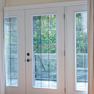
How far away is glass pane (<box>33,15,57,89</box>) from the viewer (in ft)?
7.80

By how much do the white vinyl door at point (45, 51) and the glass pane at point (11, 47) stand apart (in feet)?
0.97

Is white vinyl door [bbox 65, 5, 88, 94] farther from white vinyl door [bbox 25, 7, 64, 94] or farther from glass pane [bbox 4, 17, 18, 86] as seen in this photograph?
glass pane [bbox 4, 17, 18, 86]

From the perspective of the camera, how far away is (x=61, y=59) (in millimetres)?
2350

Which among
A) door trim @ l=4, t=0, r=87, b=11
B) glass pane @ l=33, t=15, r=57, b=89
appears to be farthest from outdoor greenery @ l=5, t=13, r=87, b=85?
door trim @ l=4, t=0, r=87, b=11

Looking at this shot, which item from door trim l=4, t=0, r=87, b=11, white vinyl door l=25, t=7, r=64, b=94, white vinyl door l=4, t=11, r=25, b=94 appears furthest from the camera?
white vinyl door l=4, t=11, r=25, b=94

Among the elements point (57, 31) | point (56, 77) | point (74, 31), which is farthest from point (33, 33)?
point (56, 77)

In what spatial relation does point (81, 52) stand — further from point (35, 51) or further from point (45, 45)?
point (35, 51)

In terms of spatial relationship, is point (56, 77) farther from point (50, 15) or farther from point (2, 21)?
point (2, 21)

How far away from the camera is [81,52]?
2.28 meters

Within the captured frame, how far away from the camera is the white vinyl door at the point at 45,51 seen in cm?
235

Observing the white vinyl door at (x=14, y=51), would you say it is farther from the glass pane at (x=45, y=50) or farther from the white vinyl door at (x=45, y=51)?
the glass pane at (x=45, y=50)

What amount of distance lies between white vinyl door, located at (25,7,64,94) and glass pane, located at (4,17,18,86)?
30 centimetres

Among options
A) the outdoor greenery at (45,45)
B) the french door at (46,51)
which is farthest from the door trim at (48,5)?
the outdoor greenery at (45,45)

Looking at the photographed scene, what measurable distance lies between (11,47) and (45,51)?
0.81 metres
